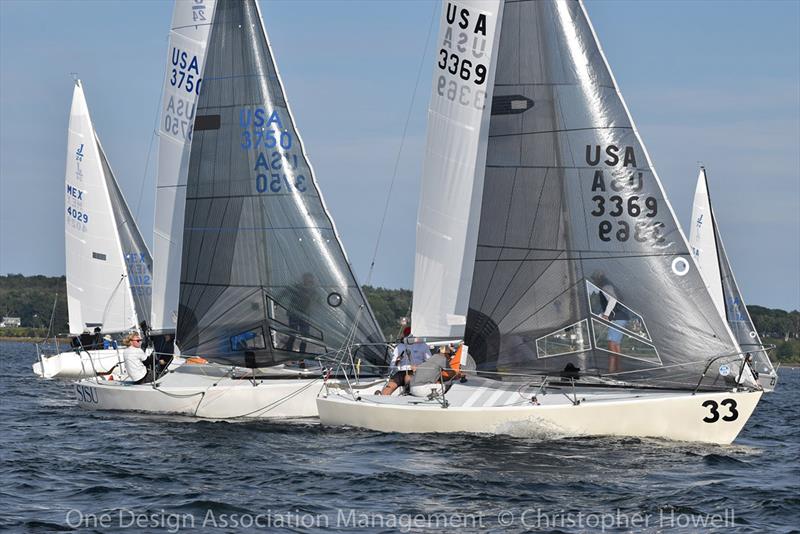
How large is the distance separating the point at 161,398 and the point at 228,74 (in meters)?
5.49

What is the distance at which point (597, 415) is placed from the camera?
665 inches

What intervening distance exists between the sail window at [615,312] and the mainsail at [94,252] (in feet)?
57.5

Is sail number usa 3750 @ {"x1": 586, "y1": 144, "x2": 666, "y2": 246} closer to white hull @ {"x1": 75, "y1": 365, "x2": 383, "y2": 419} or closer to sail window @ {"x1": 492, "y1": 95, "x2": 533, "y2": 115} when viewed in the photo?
sail window @ {"x1": 492, "y1": 95, "x2": 533, "y2": 115}

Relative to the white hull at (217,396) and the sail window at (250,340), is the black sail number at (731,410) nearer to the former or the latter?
the white hull at (217,396)

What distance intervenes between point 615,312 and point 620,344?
16.9 inches

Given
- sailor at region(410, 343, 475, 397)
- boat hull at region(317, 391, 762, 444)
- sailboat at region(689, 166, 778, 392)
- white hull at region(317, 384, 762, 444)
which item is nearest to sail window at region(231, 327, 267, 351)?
sailor at region(410, 343, 475, 397)

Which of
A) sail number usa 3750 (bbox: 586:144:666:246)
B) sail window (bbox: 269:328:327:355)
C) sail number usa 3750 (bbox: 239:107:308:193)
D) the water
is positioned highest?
sail number usa 3750 (bbox: 239:107:308:193)

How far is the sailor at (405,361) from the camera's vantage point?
19.2 meters

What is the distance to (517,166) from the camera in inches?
722

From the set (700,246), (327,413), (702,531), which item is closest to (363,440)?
(327,413)

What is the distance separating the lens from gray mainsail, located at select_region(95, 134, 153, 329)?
34.8m

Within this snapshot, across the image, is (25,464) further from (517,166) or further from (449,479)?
(517,166)

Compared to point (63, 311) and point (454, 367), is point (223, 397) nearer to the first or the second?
point (454, 367)

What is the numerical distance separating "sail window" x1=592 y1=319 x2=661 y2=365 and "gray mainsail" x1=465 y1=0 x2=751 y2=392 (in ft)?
0.04
